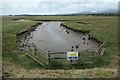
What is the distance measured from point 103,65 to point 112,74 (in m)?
6.05

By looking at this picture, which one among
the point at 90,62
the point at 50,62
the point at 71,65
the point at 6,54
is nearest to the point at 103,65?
the point at 90,62

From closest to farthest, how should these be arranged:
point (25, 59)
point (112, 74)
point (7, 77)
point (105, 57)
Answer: point (7, 77) < point (112, 74) < point (25, 59) < point (105, 57)

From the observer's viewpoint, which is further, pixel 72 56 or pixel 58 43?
pixel 58 43

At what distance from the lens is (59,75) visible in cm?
1603

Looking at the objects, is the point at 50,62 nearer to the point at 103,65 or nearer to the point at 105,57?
the point at 103,65

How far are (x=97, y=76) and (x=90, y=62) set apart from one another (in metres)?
6.98

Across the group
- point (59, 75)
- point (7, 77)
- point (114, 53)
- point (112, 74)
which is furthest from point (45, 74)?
point (114, 53)

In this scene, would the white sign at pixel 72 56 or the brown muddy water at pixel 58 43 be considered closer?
the white sign at pixel 72 56

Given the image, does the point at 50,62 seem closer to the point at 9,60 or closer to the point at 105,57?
the point at 9,60

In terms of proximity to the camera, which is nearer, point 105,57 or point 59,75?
point 59,75

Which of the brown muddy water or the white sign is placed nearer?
the white sign

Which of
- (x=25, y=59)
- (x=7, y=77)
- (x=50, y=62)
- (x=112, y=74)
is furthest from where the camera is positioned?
(x=25, y=59)

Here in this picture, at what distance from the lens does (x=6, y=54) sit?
2667 centimetres

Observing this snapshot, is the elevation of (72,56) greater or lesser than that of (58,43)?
lesser
